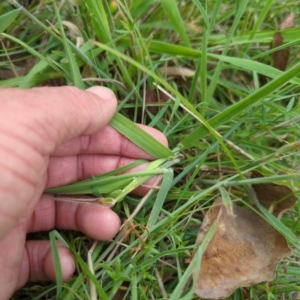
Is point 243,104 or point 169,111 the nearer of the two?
point 243,104

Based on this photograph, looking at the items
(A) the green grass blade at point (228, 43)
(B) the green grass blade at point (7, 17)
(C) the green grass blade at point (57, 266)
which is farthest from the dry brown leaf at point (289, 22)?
(C) the green grass blade at point (57, 266)

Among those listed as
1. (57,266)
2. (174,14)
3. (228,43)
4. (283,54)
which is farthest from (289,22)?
(57,266)

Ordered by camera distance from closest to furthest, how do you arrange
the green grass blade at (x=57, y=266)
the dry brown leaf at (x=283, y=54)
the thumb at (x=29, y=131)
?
the thumb at (x=29, y=131)
the green grass blade at (x=57, y=266)
the dry brown leaf at (x=283, y=54)

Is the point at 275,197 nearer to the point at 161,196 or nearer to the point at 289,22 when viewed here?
the point at 161,196

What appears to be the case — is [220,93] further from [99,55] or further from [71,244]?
[71,244]

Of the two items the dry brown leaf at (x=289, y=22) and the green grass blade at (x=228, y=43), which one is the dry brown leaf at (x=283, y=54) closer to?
the dry brown leaf at (x=289, y=22)

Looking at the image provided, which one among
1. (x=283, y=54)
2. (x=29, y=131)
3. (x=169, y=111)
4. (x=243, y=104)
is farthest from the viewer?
(x=283, y=54)

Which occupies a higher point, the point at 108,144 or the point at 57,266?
the point at 108,144
